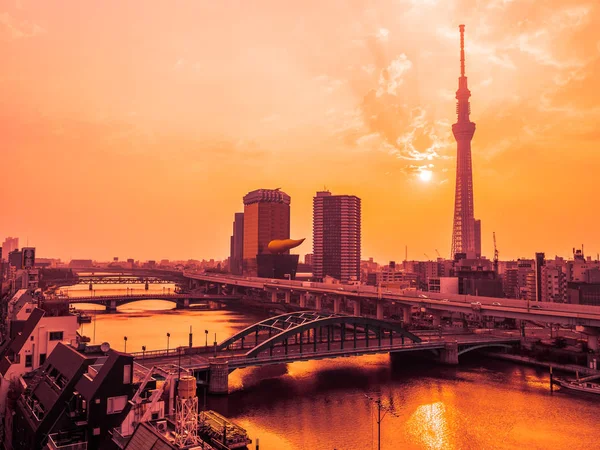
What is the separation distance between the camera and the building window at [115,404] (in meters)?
25.2

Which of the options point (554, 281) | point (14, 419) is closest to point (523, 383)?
point (14, 419)

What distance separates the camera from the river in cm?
3766

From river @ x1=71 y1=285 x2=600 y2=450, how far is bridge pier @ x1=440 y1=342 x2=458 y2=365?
5.20ft

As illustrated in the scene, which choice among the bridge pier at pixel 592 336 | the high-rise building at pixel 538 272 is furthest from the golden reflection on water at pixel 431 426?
the high-rise building at pixel 538 272

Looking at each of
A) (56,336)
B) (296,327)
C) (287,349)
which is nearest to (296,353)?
(287,349)

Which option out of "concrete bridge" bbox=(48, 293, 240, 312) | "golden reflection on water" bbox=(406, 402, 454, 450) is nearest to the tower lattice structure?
"golden reflection on water" bbox=(406, 402, 454, 450)

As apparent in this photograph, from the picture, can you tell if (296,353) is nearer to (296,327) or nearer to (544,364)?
(296,327)

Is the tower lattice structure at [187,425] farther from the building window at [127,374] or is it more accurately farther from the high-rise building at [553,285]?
the high-rise building at [553,285]

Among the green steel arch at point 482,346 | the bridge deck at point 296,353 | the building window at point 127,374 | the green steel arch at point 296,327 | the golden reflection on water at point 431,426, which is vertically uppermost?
the building window at point 127,374

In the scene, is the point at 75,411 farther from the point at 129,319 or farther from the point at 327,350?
the point at 129,319

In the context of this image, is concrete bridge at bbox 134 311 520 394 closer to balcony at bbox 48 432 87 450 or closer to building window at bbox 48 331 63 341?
building window at bbox 48 331 63 341

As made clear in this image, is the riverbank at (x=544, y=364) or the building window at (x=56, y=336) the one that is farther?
the riverbank at (x=544, y=364)

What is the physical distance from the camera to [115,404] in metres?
25.4

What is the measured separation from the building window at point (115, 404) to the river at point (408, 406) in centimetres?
1360
